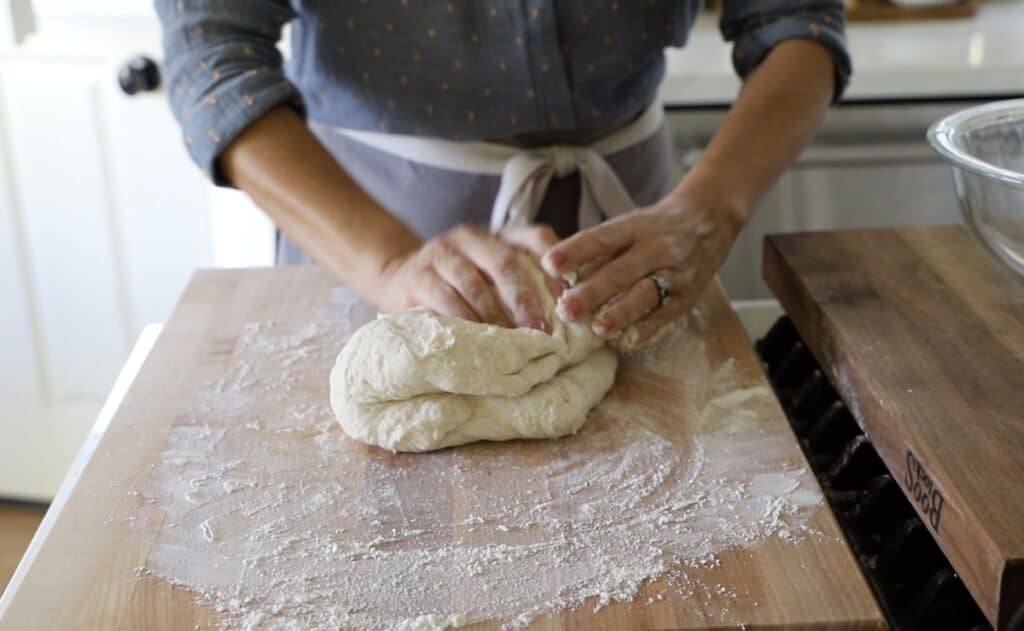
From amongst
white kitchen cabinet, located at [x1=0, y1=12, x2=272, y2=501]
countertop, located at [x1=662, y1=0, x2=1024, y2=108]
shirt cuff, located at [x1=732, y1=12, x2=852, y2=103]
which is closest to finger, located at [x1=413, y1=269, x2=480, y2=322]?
shirt cuff, located at [x1=732, y1=12, x2=852, y2=103]

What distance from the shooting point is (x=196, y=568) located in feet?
2.45

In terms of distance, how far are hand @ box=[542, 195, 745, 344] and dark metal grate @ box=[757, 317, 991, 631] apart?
0.42 ft

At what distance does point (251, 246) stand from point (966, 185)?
134cm

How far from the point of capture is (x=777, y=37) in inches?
48.2

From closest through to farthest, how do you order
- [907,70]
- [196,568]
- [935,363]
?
1. [196,568]
2. [935,363]
3. [907,70]

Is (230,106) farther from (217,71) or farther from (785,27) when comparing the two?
(785,27)

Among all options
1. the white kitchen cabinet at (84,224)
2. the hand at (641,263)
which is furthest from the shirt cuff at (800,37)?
the white kitchen cabinet at (84,224)

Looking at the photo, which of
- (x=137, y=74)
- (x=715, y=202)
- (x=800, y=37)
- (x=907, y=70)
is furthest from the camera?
(x=137, y=74)

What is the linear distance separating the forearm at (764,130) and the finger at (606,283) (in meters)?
0.12

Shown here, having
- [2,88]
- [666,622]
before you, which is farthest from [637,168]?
[2,88]

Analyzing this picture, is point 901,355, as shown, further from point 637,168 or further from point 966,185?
point 637,168

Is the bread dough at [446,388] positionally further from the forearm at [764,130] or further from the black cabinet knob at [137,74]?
the black cabinet knob at [137,74]

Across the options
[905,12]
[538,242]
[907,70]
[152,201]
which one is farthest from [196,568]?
[905,12]

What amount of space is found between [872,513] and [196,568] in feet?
1.58
